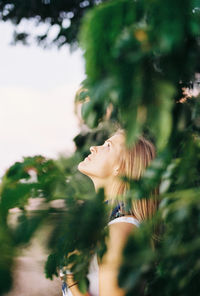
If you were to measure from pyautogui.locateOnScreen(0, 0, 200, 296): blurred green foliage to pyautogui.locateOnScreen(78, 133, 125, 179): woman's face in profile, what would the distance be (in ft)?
2.86

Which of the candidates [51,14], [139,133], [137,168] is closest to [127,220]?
[137,168]

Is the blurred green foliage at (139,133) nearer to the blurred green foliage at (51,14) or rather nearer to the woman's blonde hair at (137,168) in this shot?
the woman's blonde hair at (137,168)

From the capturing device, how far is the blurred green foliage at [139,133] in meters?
0.50

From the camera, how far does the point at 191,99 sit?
801 millimetres

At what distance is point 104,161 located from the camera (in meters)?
1.55

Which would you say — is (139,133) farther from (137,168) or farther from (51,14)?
(51,14)

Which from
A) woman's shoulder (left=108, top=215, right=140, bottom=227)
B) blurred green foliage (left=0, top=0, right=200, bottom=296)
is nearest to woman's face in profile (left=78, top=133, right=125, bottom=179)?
woman's shoulder (left=108, top=215, right=140, bottom=227)

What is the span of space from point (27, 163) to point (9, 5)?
333 cm

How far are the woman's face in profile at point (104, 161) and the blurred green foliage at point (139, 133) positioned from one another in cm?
87

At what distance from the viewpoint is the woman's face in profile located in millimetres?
1531

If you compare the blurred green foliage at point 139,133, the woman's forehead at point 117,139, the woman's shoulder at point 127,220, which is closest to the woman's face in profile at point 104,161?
the woman's forehead at point 117,139

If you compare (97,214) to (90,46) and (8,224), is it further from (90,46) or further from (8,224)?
(90,46)

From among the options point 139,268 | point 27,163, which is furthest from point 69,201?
point 27,163

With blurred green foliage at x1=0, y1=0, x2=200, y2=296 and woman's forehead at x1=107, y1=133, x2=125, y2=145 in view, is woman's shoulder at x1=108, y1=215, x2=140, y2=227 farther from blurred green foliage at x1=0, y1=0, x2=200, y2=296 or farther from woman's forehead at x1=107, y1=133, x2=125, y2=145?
blurred green foliage at x1=0, y1=0, x2=200, y2=296
